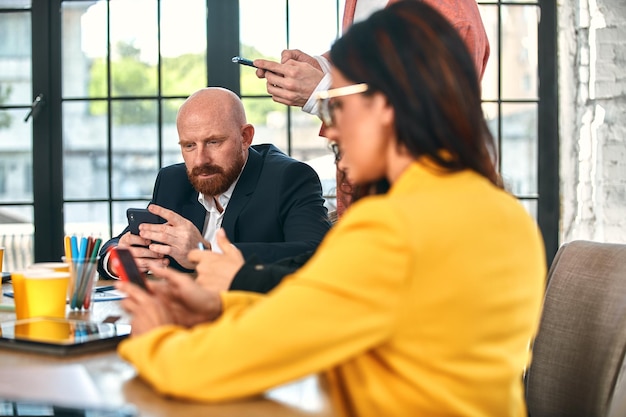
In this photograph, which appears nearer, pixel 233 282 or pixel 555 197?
pixel 233 282

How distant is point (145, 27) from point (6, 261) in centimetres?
123

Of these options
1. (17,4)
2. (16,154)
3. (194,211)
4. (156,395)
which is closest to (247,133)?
(194,211)

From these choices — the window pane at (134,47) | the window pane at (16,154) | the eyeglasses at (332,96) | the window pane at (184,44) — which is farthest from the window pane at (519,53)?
the eyeglasses at (332,96)

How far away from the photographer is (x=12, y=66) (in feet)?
12.2

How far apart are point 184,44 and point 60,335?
2.62 meters

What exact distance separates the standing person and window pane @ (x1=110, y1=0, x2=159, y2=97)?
5.89ft

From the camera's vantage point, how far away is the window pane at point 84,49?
374 centimetres

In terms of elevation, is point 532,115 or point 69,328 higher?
point 532,115

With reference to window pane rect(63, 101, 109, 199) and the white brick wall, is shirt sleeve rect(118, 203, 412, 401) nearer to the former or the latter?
the white brick wall

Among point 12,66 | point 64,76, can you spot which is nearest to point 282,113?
point 64,76

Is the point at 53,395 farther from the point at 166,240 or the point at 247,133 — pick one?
the point at 247,133

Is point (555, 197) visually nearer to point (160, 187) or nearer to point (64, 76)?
point (160, 187)

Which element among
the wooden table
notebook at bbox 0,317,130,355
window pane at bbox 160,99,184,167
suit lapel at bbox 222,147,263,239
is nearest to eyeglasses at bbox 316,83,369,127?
the wooden table

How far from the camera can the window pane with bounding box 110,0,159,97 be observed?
374 centimetres
